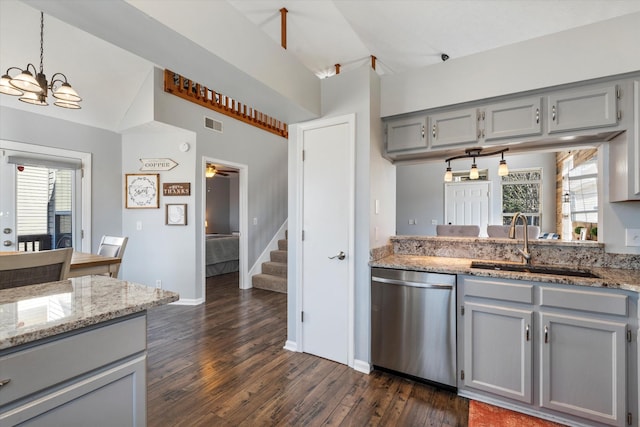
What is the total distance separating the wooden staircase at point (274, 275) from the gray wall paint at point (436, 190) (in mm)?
3638

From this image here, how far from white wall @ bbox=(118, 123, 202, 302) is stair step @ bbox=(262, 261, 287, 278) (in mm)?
1296

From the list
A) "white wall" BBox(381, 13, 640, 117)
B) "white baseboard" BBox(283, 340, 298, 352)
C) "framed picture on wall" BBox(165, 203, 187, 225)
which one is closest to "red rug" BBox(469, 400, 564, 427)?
"white baseboard" BBox(283, 340, 298, 352)

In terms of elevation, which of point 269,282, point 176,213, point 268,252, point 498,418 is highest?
point 176,213

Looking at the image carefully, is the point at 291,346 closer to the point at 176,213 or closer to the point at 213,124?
the point at 176,213

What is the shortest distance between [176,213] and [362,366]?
3.23 meters

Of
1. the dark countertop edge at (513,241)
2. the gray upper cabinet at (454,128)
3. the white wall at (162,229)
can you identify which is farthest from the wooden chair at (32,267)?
the gray upper cabinet at (454,128)

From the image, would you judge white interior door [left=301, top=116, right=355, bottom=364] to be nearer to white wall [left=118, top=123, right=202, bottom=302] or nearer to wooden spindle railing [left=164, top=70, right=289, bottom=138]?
wooden spindle railing [left=164, top=70, right=289, bottom=138]

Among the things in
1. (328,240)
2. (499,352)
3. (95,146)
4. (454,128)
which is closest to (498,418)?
(499,352)

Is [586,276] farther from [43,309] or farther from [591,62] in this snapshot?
[43,309]

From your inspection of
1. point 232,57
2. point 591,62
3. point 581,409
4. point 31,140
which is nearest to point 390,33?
point 591,62

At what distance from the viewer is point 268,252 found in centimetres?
551

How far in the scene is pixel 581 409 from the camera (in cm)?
178

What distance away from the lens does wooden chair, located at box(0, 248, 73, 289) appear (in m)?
1.55

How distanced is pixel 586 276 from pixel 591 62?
4.71 feet
